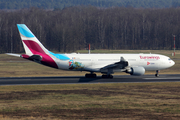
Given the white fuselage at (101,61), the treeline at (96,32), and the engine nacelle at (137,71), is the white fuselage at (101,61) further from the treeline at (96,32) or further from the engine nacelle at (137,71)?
the treeline at (96,32)

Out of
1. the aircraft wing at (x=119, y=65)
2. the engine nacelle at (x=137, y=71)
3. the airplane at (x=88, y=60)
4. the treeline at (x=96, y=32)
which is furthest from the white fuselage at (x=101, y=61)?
the treeline at (x=96, y=32)

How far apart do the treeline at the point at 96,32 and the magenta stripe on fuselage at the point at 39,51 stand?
75.8 m

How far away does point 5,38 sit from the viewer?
120 m

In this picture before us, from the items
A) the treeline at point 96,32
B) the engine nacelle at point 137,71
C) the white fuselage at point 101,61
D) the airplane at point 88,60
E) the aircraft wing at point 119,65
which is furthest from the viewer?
the treeline at point 96,32

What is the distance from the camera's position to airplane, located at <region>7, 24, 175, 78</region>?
41688 millimetres

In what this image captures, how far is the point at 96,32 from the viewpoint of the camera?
470ft

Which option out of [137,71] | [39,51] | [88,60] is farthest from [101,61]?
[39,51]

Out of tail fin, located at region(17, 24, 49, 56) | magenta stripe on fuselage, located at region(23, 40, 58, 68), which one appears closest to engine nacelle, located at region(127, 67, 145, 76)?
magenta stripe on fuselage, located at region(23, 40, 58, 68)

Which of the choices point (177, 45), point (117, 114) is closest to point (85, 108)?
point (117, 114)

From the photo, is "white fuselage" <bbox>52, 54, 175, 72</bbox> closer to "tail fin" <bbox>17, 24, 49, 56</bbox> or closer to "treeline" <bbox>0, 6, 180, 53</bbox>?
"tail fin" <bbox>17, 24, 49, 56</bbox>

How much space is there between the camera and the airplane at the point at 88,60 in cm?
4169

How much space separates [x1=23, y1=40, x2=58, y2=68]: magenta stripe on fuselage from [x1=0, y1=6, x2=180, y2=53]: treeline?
75843 millimetres

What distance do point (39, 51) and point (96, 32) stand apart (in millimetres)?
102288

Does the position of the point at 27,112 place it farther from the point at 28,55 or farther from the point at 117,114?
the point at 28,55
